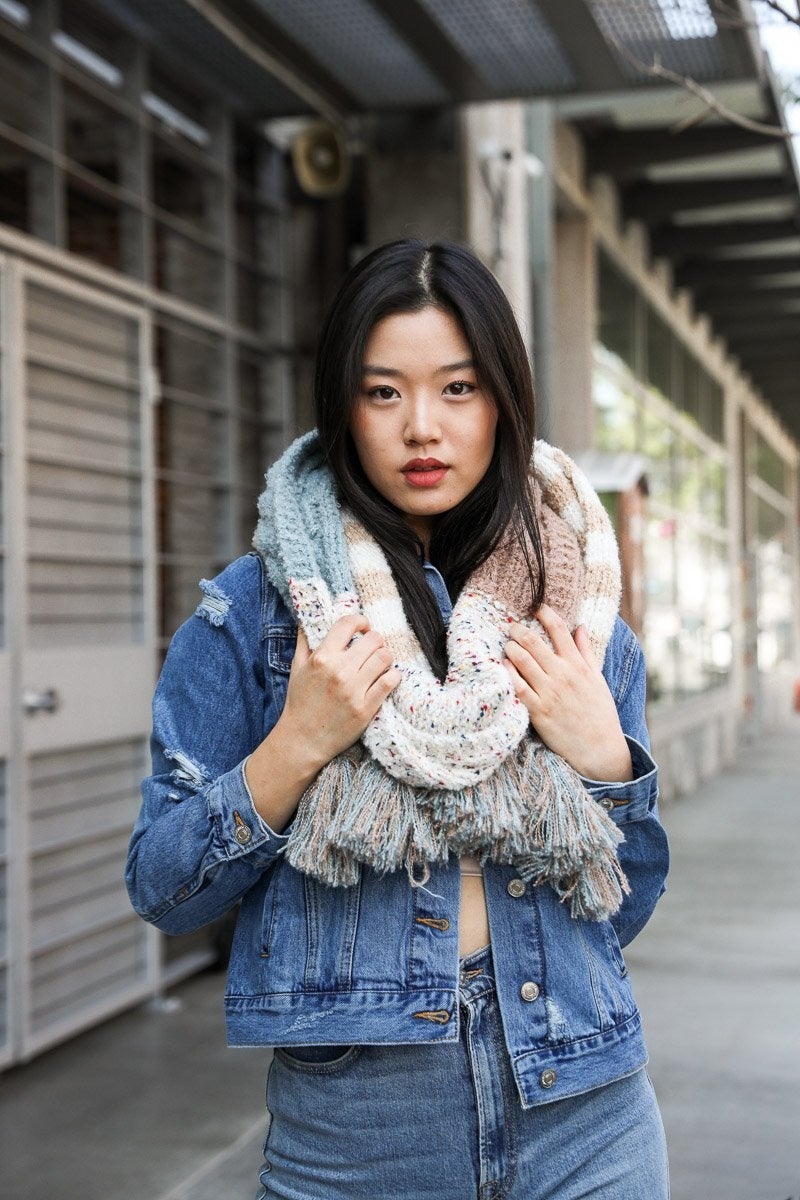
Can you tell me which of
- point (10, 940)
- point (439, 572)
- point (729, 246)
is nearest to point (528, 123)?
point (729, 246)

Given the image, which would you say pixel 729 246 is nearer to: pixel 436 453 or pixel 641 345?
pixel 641 345

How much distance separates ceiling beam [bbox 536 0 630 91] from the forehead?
349cm

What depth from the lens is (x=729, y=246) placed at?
10.7m

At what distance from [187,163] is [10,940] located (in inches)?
122

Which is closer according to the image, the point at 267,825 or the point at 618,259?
the point at 267,825

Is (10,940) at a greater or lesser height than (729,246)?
lesser

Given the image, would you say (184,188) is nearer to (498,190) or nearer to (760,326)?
(498,190)

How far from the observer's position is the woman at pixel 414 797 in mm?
1502

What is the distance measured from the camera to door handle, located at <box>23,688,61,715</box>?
447cm

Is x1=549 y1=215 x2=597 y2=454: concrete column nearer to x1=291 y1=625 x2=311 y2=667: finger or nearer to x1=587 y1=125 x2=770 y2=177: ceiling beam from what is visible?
x1=587 y1=125 x2=770 y2=177: ceiling beam

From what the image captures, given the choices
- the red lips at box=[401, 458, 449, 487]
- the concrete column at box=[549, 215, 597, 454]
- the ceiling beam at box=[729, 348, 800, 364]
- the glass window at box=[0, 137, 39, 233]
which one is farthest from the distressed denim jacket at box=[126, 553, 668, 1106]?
the ceiling beam at box=[729, 348, 800, 364]

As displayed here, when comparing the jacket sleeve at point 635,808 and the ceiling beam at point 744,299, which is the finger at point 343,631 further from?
the ceiling beam at point 744,299

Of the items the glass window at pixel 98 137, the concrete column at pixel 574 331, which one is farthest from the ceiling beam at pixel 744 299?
the glass window at pixel 98 137

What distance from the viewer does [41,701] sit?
4535mm
